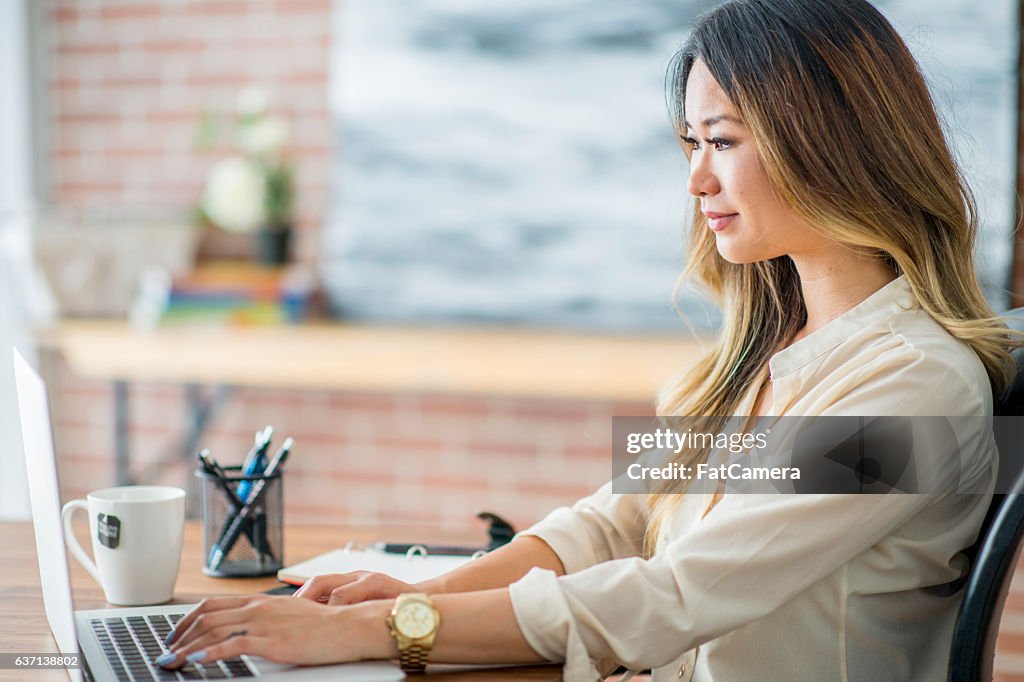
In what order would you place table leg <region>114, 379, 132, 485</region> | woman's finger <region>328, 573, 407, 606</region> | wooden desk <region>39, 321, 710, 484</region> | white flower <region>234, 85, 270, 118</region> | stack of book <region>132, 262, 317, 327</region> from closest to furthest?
1. woman's finger <region>328, 573, 407, 606</region>
2. wooden desk <region>39, 321, 710, 484</region>
3. stack of book <region>132, 262, 317, 327</region>
4. table leg <region>114, 379, 132, 485</region>
5. white flower <region>234, 85, 270, 118</region>

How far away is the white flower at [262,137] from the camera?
10.1 ft

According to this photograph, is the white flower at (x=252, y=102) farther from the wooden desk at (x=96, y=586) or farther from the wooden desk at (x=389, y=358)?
the wooden desk at (x=96, y=586)

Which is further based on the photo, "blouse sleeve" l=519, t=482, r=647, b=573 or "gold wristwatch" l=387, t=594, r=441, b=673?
"blouse sleeve" l=519, t=482, r=647, b=573

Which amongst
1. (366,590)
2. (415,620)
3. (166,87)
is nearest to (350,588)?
(366,590)

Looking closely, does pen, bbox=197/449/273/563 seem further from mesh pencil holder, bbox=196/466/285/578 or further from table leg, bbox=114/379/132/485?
table leg, bbox=114/379/132/485

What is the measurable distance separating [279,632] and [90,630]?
224 millimetres

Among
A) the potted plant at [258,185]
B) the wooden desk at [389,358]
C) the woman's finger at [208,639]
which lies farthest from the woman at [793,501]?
the potted plant at [258,185]

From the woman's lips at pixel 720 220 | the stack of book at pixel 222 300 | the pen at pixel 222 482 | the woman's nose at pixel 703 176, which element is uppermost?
the woman's nose at pixel 703 176

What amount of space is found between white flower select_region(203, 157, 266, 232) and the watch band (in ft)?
7.40

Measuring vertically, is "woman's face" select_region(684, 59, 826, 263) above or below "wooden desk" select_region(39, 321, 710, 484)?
above

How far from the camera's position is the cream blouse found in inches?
39.1

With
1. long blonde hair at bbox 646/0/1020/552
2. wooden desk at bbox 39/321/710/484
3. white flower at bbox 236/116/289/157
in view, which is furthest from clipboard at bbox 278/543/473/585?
white flower at bbox 236/116/289/157

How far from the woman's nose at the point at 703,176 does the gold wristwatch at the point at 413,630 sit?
561 millimetres

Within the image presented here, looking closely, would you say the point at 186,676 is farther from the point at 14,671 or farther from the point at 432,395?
the point at 432,395
